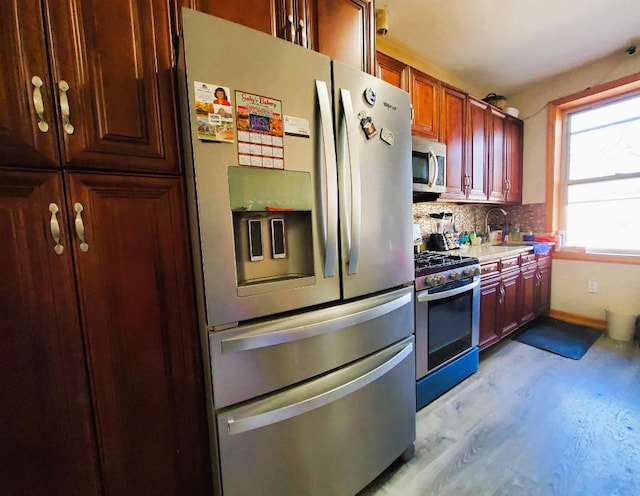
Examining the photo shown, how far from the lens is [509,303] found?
256 cm

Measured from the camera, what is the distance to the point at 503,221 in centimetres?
354

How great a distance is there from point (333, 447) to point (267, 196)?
0.99m

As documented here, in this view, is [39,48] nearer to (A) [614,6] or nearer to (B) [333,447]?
(B) [333,447]

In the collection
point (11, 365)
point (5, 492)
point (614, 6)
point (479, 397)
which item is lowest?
point (479, 397)

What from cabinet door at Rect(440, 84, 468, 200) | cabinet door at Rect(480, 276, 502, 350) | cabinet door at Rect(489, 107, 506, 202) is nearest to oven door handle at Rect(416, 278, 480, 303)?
cabinet door at Rect(480, 276, 502, 350)

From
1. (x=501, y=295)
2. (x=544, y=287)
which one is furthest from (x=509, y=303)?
(x=544, y=287)

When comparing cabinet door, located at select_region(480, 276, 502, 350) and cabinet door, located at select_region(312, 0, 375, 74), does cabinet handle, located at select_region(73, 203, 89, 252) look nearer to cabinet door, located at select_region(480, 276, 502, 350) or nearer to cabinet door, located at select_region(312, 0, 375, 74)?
cabinet door, located at select_region(312, 0, 375, 74)

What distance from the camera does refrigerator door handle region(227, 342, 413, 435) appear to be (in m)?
0.88

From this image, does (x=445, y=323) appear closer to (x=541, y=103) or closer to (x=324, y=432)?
(x=324, y=432)

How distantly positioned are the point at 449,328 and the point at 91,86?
2169mm

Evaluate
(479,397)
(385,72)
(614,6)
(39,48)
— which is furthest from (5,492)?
(614,6)

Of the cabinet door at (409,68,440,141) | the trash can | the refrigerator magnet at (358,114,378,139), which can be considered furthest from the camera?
the trash can

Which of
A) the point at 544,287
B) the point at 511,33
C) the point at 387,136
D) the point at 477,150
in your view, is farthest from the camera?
the point at 544,287

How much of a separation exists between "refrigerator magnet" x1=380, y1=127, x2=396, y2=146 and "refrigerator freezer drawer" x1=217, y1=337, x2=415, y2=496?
928 millimetres
